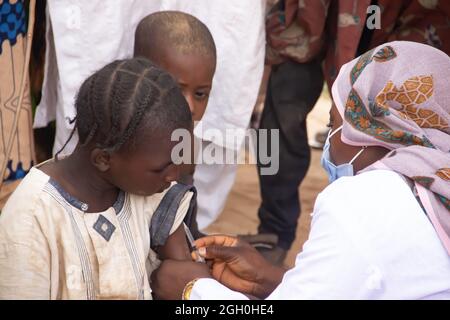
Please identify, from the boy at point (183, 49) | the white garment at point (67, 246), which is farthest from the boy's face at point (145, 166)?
the boy at point (183, 49)

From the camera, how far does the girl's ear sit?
2369 mm

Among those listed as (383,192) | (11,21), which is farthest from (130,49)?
(383,192)

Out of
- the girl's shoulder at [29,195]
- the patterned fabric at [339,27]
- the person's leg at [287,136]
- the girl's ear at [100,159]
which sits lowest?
the person's leg at [287,136]

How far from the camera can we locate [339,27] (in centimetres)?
359

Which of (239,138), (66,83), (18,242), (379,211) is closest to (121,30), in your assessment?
(66,83)

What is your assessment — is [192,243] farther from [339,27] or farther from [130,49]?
[339,27]

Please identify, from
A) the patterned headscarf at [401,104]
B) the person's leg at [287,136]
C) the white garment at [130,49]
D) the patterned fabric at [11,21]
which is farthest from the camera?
the person's leg at [287,136]

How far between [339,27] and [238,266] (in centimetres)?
143

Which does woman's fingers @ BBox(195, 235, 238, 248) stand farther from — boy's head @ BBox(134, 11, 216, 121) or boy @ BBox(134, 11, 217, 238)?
boy's head @ BBox(134, 11, 216, 121)

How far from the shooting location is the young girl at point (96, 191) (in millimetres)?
2301

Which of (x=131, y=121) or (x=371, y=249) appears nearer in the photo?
(x=371, y=249)

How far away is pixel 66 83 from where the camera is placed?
3354mm

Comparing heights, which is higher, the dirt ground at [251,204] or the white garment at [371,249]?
the white garment at [371,249]

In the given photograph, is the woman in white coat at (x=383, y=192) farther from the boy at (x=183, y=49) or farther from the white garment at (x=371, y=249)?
the boy at (x=183, y=49)
